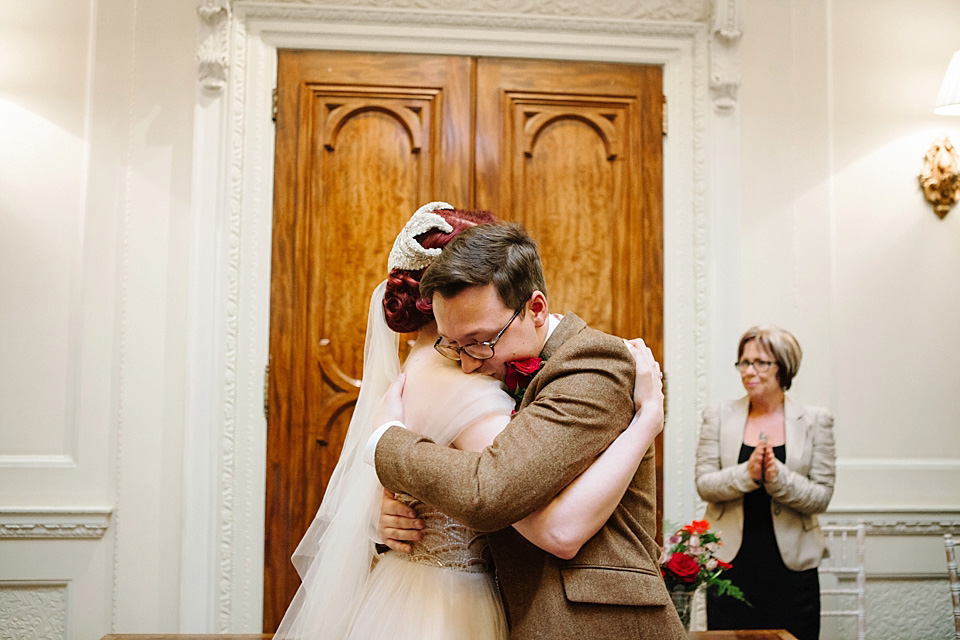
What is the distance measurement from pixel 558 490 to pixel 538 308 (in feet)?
1.14

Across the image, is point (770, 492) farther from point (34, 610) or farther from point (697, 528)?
point (34, 610)

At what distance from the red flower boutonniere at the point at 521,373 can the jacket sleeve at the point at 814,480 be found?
194cm

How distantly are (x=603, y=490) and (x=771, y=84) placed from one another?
3013 millimetres

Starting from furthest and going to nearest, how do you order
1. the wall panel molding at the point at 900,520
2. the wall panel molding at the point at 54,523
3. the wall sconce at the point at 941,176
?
the wall sconce at the point at 941,176, the wall panel molding at the point at 900,520, the wall panel molding at the point at 54,523

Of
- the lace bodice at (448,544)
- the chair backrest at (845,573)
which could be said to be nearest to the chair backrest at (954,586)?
the chair backrest at (845,573)

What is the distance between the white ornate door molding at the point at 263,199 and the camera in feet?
11.7

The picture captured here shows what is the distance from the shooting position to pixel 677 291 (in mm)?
3807

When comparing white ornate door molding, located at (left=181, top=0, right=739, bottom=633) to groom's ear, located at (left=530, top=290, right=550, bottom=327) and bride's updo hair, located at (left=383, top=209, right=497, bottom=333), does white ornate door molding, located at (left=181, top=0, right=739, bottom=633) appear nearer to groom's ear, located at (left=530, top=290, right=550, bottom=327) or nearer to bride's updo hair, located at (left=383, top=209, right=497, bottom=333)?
bride's updo hair, located at (left=383, top=209, right=497, bottom=333)

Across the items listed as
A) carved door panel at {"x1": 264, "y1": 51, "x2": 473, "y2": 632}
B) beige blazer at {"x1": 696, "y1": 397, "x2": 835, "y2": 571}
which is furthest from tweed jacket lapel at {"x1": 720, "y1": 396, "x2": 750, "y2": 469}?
carved door panel at {"x1": 264, "y1": 51, "x2": 473, "y2": 632}

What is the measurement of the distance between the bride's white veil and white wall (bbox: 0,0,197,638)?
6.11 feet

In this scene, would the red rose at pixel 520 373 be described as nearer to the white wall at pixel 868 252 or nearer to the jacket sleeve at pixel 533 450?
the jacket sleeve at pixel 533 450

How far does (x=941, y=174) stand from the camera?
3.89 m

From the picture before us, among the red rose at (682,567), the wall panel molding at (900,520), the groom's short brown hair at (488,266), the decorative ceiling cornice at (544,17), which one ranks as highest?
the decorative ceiling cornice at (544,17)

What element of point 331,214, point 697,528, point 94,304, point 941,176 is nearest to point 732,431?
point 697,528
